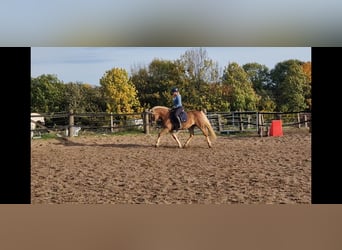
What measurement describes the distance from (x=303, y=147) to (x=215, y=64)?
5.33ft

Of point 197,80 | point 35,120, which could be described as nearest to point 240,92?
point 197,80

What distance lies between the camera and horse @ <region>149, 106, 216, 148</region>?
8478 millimetres

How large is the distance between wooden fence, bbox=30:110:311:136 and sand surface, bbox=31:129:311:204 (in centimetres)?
12

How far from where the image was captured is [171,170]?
27.8ft

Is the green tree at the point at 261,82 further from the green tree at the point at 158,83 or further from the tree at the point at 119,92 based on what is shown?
the tree at the point at 119,92

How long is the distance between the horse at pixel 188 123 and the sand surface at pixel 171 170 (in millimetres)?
69

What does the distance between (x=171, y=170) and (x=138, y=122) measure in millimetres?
799

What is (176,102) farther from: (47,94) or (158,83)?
(47,94)

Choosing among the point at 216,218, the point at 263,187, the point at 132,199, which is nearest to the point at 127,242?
the point at 132,199

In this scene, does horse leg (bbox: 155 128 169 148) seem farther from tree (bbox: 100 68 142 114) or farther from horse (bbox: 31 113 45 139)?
horse (bbox: 31 113 45 139)

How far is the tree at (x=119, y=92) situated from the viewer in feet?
27.5

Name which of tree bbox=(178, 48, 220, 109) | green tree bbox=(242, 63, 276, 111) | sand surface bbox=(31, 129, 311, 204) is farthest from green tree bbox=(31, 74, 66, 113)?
green tree bbox=(242, 63, 276, 111)

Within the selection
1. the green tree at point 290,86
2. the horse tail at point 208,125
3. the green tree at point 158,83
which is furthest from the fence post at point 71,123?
the green tree at point 290,86

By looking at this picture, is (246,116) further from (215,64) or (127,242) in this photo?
(127,242)
